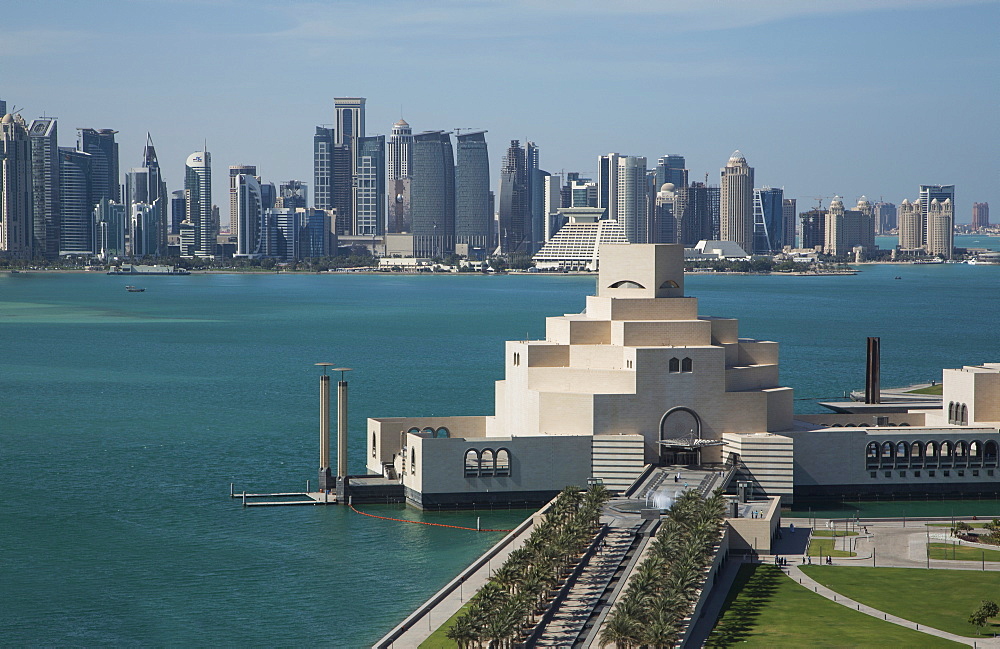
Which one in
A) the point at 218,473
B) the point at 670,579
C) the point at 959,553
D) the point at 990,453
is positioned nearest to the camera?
the point at 670,579

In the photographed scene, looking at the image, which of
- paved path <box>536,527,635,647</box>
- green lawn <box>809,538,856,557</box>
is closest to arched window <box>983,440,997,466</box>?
green lawn <box>809,538,856,557</box>

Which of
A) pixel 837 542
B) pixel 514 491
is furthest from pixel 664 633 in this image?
pixel 514 491

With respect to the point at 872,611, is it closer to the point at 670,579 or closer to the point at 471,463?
the point at 670,579

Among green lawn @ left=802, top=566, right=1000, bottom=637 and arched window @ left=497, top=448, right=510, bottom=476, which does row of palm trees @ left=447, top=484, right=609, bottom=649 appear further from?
green lawn @ left=802, top=566, right=1000, bottom=637

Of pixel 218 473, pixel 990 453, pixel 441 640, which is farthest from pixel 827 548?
pixel 218 473

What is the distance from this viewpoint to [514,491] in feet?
170

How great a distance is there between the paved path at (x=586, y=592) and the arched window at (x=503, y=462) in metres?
9.16

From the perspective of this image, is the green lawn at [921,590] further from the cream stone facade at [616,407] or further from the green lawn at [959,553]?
the cream stone facade at [616,407]

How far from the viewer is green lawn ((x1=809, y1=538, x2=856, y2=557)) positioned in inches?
1714

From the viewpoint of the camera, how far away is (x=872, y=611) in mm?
37031

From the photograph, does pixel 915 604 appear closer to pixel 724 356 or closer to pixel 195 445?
pixel 724 356

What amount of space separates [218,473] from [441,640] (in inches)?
1135

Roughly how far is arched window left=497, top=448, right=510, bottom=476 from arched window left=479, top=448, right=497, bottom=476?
271 millimetres

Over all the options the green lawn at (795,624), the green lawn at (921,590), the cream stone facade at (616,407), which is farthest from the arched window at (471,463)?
the green lawn at (795,624)
